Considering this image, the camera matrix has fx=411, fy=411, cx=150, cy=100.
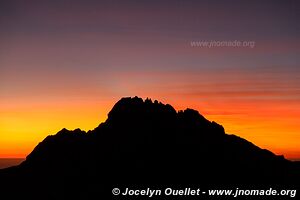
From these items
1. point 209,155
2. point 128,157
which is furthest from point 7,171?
point 209,155

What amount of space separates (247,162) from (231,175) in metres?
15.9

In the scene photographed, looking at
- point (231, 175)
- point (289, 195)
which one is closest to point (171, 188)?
point (231, 175)

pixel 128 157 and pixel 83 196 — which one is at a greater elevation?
pixel 128 157

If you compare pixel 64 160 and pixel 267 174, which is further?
pixel 64 160

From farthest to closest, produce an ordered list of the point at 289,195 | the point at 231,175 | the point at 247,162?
the point at 247,162 < the point at 231,175 < the point at 289,195

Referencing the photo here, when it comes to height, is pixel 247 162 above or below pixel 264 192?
above

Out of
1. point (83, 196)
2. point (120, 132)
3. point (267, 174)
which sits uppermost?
point (120, 132)

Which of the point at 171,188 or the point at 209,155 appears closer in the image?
the point at 171,188

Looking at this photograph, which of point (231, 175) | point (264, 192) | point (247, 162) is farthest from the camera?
point (247, 162)

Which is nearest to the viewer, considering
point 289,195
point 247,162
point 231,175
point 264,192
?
point 289,195

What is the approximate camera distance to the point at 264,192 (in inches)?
6220

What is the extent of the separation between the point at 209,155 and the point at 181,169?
66.2ft

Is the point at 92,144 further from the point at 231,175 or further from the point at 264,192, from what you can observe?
the point at 264,192

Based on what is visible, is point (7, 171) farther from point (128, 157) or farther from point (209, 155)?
point (209, 155)
